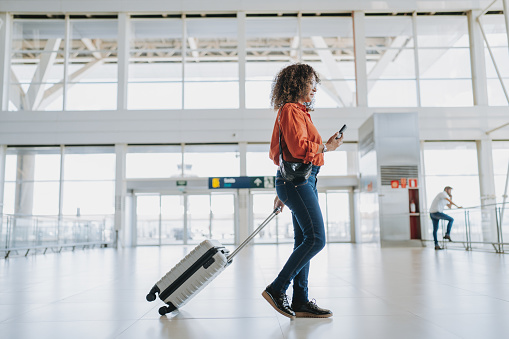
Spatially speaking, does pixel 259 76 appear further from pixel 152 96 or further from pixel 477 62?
pixel 477 62

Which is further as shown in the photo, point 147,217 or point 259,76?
point 147,217

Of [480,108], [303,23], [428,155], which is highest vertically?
[303,23]

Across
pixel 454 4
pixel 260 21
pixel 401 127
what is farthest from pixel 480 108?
pixel 260 21

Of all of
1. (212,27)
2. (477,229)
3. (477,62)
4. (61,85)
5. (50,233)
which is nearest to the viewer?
(477,229)

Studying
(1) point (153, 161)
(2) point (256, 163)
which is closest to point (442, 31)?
(2) point (256, 163)

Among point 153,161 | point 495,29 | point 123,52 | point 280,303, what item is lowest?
point 280,303

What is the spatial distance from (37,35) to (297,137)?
1938cm

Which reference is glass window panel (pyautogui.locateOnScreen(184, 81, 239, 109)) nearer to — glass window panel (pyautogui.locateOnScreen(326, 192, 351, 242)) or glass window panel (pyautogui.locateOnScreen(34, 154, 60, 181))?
glass window panel (pyautogui.locateOnScreen(34, 154, 60, 181))

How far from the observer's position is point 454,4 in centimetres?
1856

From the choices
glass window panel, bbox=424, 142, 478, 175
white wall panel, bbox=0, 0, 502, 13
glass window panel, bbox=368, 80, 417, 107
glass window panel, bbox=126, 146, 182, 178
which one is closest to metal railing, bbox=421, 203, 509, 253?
glass window panel, bbox=424, 142, 478, 175

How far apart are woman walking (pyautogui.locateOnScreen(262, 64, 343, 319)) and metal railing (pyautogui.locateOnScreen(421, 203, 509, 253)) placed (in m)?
7.62

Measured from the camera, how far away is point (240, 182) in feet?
58.2

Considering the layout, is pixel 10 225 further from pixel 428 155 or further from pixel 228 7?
pixel 428 155

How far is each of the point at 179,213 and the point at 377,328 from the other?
17155 mm
